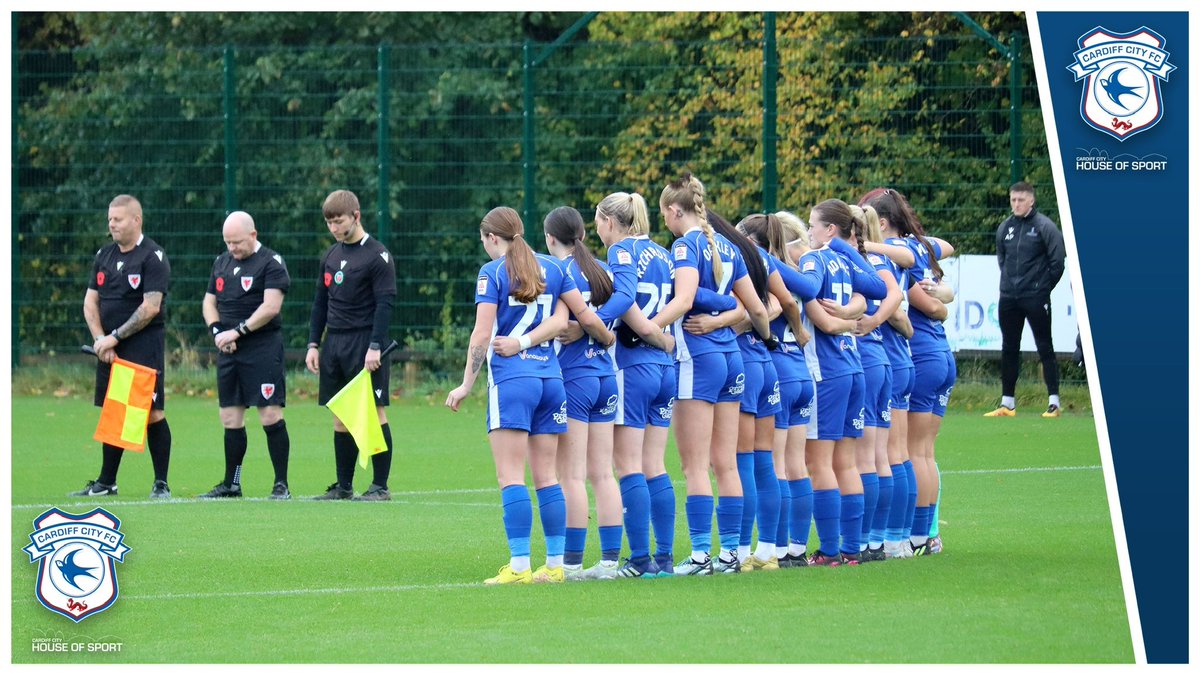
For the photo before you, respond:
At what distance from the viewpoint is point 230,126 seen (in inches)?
814

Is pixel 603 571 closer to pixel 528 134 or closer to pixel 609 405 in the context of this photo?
pixel 609 405

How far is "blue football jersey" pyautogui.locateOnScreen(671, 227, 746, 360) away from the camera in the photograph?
29.0ft

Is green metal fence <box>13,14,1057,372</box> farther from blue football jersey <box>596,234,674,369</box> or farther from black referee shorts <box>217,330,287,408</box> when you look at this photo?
blue football jersey <box>596,234,674,369</box>

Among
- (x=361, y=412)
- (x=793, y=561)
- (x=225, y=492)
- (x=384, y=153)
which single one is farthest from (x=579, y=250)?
(x=384, y=153)

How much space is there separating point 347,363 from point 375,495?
90 cm

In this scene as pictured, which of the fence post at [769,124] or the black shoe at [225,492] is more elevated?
the fence post at [769,124]

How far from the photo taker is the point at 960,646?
7.13 m

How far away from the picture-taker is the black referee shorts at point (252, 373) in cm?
1209

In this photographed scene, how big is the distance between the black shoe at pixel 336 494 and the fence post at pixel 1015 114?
29.6 feet

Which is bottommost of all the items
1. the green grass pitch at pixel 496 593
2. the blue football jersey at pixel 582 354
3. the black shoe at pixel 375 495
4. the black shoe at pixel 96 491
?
the green grass pitch at pixel 496 593

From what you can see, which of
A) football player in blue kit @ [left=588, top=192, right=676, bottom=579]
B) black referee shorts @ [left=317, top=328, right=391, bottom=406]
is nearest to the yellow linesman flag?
black referee shorts @ [left=317, top=328, right=391, bottom=406]

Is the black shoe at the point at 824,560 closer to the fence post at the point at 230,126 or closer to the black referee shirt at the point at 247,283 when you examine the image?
the black referee shirt at the point at 247,283

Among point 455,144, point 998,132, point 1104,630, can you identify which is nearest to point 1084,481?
point 1104,630

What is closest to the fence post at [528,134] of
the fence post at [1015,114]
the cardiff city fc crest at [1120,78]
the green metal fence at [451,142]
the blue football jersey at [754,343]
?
the green metal fence at [451,142]
